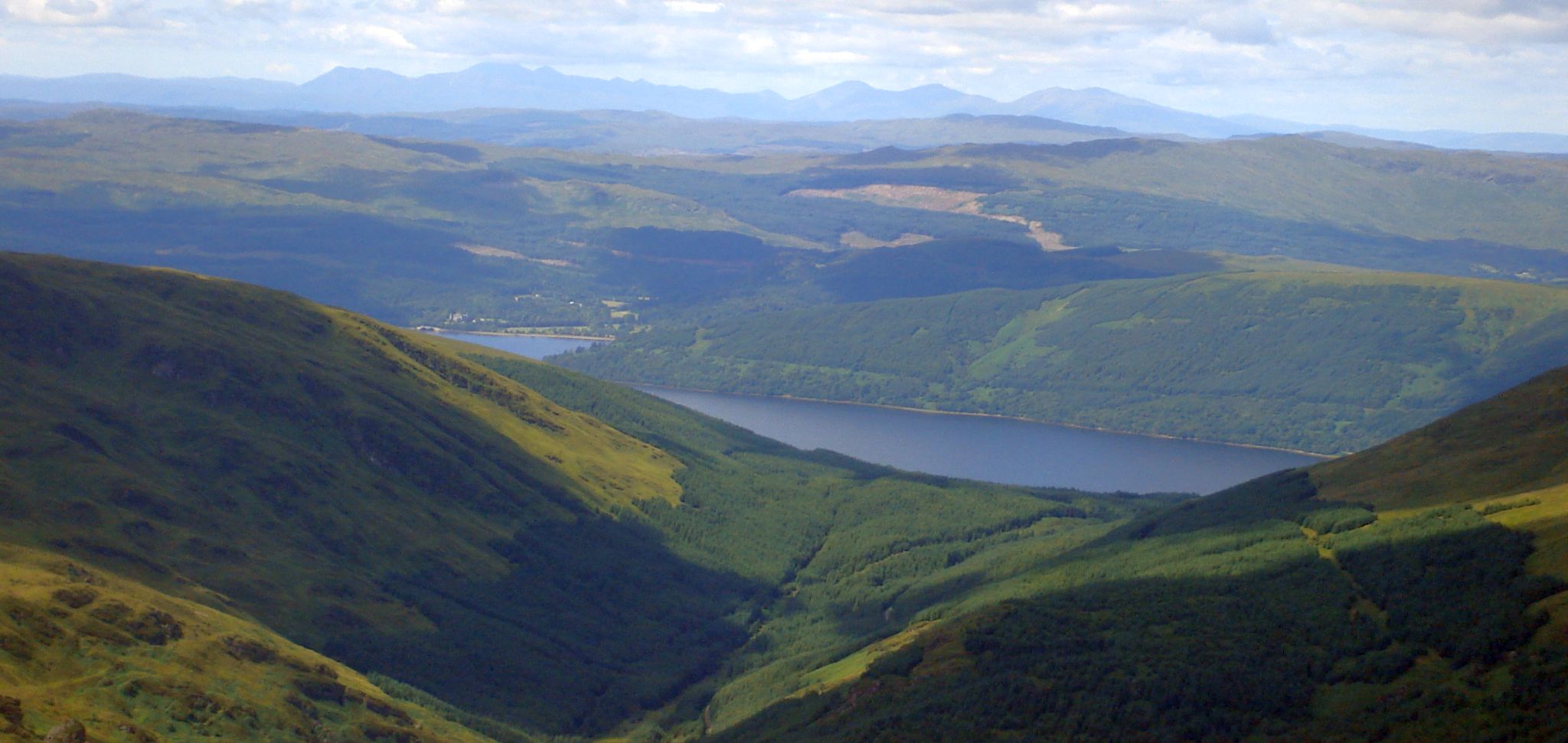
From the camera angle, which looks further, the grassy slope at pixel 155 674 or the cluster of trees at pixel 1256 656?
the grassy slope at pixel 155 674

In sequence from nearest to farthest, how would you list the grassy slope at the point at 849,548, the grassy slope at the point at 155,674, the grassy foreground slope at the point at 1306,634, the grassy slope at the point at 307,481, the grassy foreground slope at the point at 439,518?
the grassy foreground slope at the point at 1306,634 → the grassy slope at the point at 155,674 → the grassy slope at the point at 307,481 → the grassy foreground slope at the point at 439,518 → the grassy slope at the point at 849,548

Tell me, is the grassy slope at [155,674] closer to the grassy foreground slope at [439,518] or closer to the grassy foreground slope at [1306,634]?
the grassy foreground slope at [439,518]

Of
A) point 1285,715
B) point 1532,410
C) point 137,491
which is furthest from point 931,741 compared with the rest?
point 137,491

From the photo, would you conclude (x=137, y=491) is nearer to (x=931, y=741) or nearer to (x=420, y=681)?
(x=420, y=681)

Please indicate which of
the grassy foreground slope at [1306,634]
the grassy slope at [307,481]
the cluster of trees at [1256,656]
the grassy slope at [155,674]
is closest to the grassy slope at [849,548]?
the grassy slope at [307,481]

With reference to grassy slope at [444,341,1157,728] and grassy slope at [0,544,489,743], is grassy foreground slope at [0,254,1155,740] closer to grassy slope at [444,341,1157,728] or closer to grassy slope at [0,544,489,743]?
grassy slope at [444,341,1157,728]

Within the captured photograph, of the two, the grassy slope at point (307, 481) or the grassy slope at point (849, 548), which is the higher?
the grassy slope at point (307, 481)

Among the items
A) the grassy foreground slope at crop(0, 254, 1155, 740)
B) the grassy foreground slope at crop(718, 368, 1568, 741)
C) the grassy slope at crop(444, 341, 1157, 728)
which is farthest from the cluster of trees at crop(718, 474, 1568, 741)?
the grassy foreground slope at crop(0, 254, 1155, 740)
